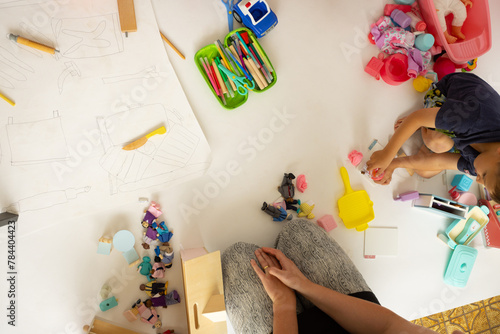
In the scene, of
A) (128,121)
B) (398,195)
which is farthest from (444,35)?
(128,121)

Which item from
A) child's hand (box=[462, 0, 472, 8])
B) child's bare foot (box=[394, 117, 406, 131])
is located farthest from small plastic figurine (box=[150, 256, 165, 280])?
child's hand (box=[462, 0, 472, 8])

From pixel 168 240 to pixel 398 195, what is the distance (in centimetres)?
71

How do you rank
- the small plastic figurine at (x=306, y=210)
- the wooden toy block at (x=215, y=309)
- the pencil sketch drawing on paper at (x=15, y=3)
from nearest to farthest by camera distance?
the wooden toy block at (x=215, y=309) < the pencil sketch drawing on paper at (x=15, y=3) < the small plastic figurine at (x=306, y=210)

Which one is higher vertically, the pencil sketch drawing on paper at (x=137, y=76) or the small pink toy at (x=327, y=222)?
the pencil sketch drawing on paper at (x=137, y=76)

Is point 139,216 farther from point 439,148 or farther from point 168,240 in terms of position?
point 439,148

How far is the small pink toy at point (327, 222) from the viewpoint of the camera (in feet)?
3.30

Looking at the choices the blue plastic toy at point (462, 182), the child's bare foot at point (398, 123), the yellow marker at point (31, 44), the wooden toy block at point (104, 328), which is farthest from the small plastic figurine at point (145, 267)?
the blue plastic toy at point (462, 182)

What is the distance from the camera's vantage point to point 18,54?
90 centimetres

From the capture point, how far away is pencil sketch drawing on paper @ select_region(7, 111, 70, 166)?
2.87 feet

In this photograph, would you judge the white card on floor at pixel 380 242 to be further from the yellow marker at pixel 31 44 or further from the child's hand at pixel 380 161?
the yellow marker at pixel 31 44

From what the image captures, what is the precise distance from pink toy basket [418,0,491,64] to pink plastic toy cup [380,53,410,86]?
0.41 ft

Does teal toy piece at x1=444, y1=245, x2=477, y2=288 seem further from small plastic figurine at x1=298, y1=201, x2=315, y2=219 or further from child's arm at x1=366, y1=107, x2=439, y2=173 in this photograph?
small plastic figurine at x1=298, y1=201, x2=315, y2=219

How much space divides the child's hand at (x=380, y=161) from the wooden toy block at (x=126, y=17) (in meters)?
0.78

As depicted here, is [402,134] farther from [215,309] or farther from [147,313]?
[147,313]
